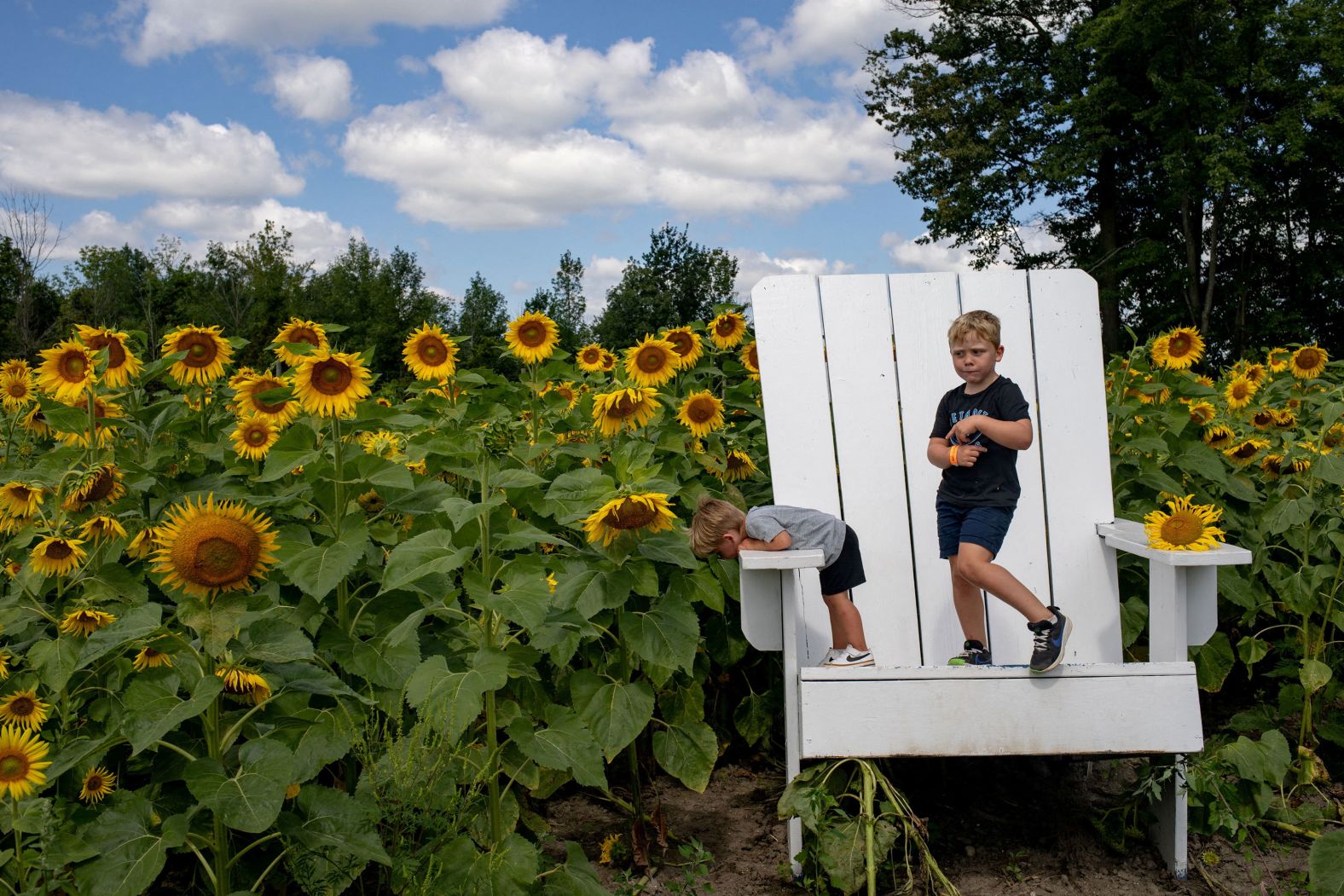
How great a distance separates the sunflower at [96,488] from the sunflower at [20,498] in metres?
0.16

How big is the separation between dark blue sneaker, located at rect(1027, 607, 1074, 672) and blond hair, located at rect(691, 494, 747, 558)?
0.70m

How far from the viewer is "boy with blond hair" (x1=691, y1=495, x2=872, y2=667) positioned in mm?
2473

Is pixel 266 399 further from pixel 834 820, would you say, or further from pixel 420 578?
pixel 834 820

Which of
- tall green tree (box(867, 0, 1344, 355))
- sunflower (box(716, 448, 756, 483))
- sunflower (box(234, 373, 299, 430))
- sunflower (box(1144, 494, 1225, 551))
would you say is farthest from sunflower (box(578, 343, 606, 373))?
tall green tree (box(867, 0, 1344, 355))

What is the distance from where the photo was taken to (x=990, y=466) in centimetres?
274

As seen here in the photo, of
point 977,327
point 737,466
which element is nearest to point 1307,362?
point 977,327

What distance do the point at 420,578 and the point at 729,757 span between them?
1350mm

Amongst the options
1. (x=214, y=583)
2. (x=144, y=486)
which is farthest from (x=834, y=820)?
(x=144, y=486)

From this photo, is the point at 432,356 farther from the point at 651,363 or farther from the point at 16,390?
the point at 16,390

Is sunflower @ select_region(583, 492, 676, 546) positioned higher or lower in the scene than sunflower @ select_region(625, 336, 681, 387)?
lower

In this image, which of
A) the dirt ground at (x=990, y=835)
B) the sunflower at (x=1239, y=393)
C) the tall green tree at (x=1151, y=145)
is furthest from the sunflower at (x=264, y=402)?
the tall green tree at (x=1151, y=145)

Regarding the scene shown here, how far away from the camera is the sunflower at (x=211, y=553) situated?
5.22 feet

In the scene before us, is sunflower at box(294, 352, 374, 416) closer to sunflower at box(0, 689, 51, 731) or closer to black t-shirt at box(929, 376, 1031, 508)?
sunflower at box(0, 689, 51, 731)

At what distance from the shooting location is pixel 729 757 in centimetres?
303
